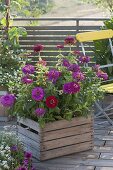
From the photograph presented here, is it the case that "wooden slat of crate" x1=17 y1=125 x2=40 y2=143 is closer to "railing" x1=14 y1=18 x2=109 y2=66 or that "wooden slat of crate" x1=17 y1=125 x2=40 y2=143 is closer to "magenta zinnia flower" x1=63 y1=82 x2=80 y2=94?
"magenta zinnia flower" x1=63 y1=82 x2=80 y2=94

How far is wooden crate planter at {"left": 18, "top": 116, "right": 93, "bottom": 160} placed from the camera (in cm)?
381

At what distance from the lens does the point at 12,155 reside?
344 centimetres

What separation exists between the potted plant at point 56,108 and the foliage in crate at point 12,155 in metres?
0.30

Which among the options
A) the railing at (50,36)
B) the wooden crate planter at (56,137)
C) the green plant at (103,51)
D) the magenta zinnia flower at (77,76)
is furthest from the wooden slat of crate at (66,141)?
the railing at (50,36)

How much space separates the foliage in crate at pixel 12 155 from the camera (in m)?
3.30

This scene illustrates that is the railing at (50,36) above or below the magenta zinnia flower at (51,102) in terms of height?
above

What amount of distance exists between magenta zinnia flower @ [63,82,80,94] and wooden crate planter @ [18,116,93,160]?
1.02ft

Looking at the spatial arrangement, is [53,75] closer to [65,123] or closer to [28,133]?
[65,123]

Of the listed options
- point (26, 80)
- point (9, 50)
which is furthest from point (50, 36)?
point (26, 80)

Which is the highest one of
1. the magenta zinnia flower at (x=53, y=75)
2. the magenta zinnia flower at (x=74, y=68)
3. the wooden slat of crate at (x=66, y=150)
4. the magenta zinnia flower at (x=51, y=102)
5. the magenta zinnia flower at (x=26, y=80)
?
the magenta zinnia flower at (x=74, y=68)

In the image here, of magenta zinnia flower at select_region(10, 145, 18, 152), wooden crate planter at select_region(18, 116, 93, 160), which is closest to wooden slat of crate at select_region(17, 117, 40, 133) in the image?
wooden crate planter at select_region(18, 116, 93, 160)

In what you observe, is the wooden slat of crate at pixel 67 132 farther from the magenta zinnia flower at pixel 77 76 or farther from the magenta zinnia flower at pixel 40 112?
the magenta zinnia flower at pixel 77 76

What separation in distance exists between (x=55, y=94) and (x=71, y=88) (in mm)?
175

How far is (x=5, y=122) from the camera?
5012mm
